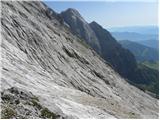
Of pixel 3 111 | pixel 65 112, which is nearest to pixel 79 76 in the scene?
pixel 65 112

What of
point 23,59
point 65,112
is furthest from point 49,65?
point 65,112

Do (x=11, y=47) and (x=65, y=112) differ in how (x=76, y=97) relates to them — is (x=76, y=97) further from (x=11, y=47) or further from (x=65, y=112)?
(x=11, y=47)

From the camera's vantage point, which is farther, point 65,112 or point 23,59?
point 23,59

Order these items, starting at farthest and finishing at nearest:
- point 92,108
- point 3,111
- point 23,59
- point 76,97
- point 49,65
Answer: point 49,65 < point 23,59 < point 76,97 < point 92,108 < point 3,111

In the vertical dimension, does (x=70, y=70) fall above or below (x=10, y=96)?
above

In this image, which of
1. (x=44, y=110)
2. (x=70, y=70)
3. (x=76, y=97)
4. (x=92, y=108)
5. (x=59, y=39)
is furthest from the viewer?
(x=59, y=39)

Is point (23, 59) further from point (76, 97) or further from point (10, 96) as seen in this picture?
point (10, 96)

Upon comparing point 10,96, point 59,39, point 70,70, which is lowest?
point 10,96
